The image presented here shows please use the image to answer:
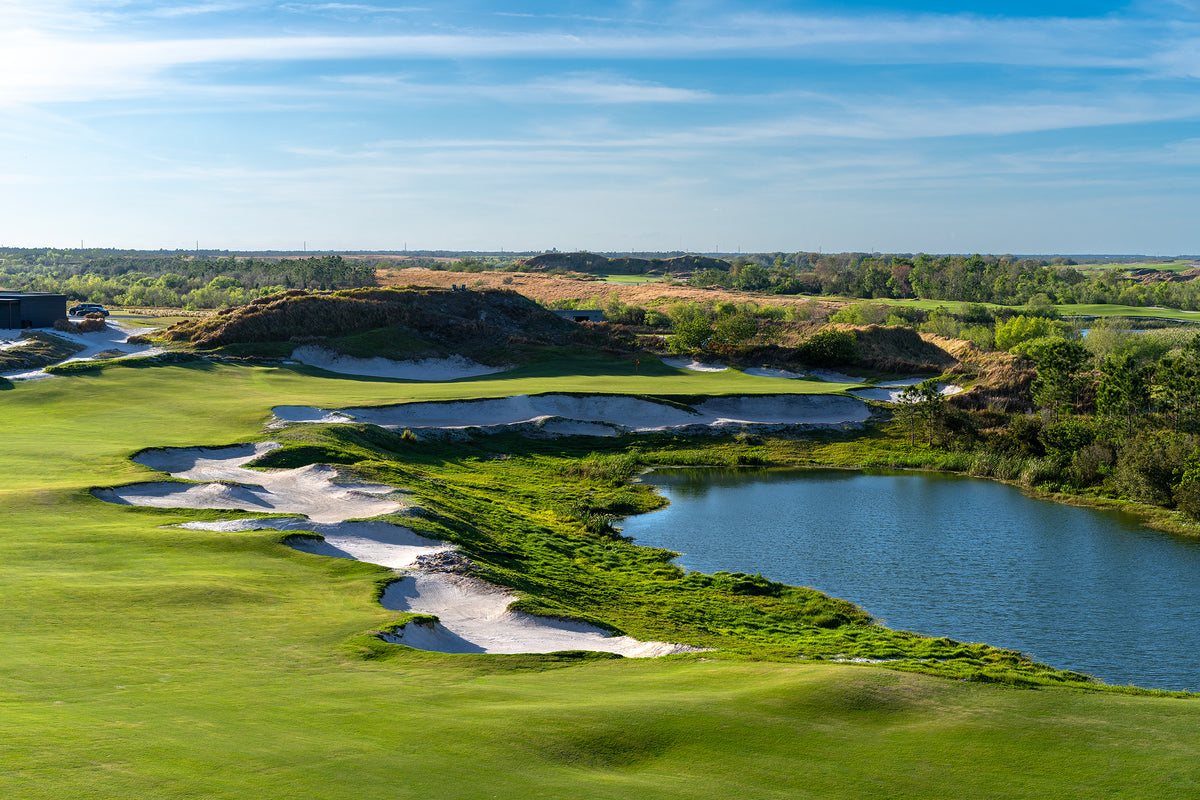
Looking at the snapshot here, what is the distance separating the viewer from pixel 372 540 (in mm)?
27375

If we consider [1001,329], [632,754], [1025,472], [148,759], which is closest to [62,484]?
[148,759]

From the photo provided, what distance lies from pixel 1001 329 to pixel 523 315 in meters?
54.6

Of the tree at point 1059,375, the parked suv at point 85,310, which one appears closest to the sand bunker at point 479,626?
the tree at point 1059,375

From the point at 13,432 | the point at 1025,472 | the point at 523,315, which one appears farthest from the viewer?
the point at 523,315

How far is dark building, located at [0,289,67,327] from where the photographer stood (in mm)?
79812

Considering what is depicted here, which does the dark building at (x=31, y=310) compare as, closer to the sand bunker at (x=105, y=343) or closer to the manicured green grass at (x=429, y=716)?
the sand bunker at (x=105, y=343)

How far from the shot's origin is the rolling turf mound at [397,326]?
2990 inches

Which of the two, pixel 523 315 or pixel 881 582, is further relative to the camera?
pixel 523 315

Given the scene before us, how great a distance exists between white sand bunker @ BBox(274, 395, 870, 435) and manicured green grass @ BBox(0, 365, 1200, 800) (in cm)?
3219

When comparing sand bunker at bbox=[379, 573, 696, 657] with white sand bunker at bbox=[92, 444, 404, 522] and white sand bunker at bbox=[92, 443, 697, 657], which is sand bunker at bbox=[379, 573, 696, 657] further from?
white sand bunker at bbox=[92, 444, 404, 522]

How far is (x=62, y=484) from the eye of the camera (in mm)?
29719

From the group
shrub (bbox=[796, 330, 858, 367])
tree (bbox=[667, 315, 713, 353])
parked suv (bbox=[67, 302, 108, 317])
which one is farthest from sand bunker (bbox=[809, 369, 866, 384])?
parked suv (bbox=[67, 302, 108, 317])

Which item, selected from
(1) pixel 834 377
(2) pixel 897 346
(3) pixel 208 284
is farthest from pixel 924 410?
(3) pixel 208 284

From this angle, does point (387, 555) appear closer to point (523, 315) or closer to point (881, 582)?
point (881, 582)
